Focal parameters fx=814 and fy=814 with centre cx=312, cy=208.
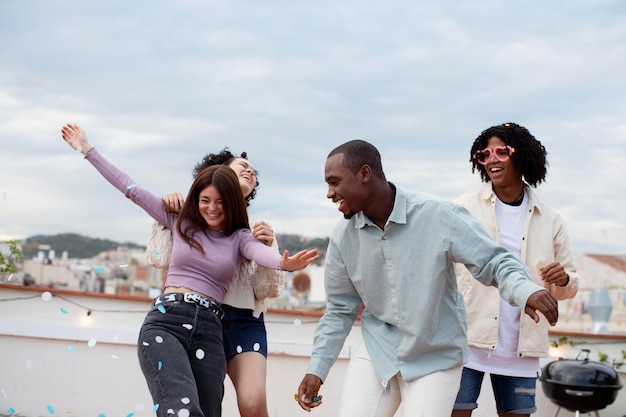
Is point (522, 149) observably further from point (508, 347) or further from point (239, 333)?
point (239, 333)

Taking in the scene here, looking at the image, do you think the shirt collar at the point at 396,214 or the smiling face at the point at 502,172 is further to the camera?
the smiling face at the point at 502,172

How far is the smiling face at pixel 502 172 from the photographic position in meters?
4.06

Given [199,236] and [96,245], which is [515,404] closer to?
[199,236]

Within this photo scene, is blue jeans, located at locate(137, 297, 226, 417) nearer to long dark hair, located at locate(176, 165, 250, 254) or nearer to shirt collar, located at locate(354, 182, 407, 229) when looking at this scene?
long dark hair, located at locate(176, 165, 250, 254)

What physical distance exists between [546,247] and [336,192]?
4.66ft

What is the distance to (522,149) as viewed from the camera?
4125 mm

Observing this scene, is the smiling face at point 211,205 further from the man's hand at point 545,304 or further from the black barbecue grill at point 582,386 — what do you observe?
the black barbecue grill at point 582,386

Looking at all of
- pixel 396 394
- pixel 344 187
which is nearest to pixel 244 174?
pixel 344 187

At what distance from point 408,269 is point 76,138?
6.10 ft

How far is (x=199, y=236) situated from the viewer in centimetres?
390

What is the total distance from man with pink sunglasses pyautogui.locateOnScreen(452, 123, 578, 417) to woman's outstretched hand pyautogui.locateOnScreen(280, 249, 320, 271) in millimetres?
841

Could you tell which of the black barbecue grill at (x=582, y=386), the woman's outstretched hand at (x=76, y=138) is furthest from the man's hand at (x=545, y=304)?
the black barbecue grill at (x=582, y=386)

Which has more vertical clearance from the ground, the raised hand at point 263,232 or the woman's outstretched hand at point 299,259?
the raised hand at point 263,232

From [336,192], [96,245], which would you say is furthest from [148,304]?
[96,245]
